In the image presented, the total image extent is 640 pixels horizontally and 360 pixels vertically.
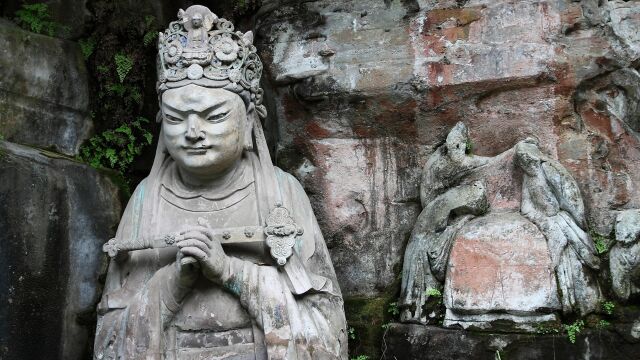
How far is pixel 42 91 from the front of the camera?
7.45 m

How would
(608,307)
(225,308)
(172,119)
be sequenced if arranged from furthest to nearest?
(608,307), (172,119), (225,308)

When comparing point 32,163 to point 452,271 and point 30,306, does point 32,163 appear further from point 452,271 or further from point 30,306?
point 452,271

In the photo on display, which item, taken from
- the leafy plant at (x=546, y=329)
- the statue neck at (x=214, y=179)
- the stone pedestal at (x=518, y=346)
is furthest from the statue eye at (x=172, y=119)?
the leafy plant at (x=546, y=329)

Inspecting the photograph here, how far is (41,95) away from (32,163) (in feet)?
2.73

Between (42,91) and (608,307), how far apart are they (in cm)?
474

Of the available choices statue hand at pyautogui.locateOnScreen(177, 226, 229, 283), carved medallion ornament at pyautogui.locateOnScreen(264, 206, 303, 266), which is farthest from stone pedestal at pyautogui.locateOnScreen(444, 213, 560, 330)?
statue hand at pyautogui.locateOnScreen(177, 226, 229, 283)

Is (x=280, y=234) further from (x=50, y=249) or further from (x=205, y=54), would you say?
(x=50, y=249)

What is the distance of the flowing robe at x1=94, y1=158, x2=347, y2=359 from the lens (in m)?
5.58

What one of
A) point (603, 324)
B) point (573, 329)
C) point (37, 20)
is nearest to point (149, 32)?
point (37, 20)

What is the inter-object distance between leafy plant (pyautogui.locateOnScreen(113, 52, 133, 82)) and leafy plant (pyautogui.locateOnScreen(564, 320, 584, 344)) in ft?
13.5

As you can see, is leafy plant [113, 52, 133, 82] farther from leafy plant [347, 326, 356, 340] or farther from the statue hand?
leafy plant [347, 326, 356, 340]

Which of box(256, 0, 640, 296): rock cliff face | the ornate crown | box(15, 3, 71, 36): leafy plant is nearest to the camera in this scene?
the ornate crown

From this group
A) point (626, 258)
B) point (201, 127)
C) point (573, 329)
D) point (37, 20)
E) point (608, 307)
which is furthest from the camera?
point (37, 20)

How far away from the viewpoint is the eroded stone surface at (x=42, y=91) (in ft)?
23.8
